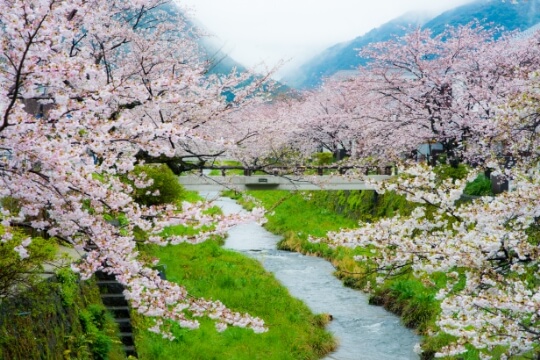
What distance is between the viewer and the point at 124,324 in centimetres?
971

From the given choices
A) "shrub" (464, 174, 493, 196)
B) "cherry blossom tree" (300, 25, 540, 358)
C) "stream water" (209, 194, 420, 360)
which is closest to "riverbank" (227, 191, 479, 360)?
"stream water" (209, 194, 420, 360)

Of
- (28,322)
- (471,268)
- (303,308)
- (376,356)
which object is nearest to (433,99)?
(303,308)

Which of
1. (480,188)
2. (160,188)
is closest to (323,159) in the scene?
(480,188)

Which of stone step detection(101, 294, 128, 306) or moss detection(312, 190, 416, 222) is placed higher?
stone step detection(101, 294, 128, 306)

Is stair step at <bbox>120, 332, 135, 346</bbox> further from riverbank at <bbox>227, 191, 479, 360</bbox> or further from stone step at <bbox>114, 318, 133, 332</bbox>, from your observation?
riverbank at <bbox>227, 191, 479, 360</bbox>

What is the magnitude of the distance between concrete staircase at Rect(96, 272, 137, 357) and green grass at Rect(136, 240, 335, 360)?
331 mm

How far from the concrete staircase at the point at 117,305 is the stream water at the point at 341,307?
175 inches

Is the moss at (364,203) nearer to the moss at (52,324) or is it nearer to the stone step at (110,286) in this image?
the stone step at (110,286)

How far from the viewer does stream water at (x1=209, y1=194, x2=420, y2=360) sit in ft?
39.6

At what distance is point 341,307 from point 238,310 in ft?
10.9

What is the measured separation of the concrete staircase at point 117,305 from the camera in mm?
9484

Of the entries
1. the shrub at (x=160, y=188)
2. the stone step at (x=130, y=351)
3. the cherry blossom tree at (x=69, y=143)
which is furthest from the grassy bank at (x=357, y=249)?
the stone step at (x=130, y=351)

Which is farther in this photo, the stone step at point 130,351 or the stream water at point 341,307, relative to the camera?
the stream water at point 341,307

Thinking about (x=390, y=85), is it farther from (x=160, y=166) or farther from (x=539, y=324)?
(x=539, y=324)
